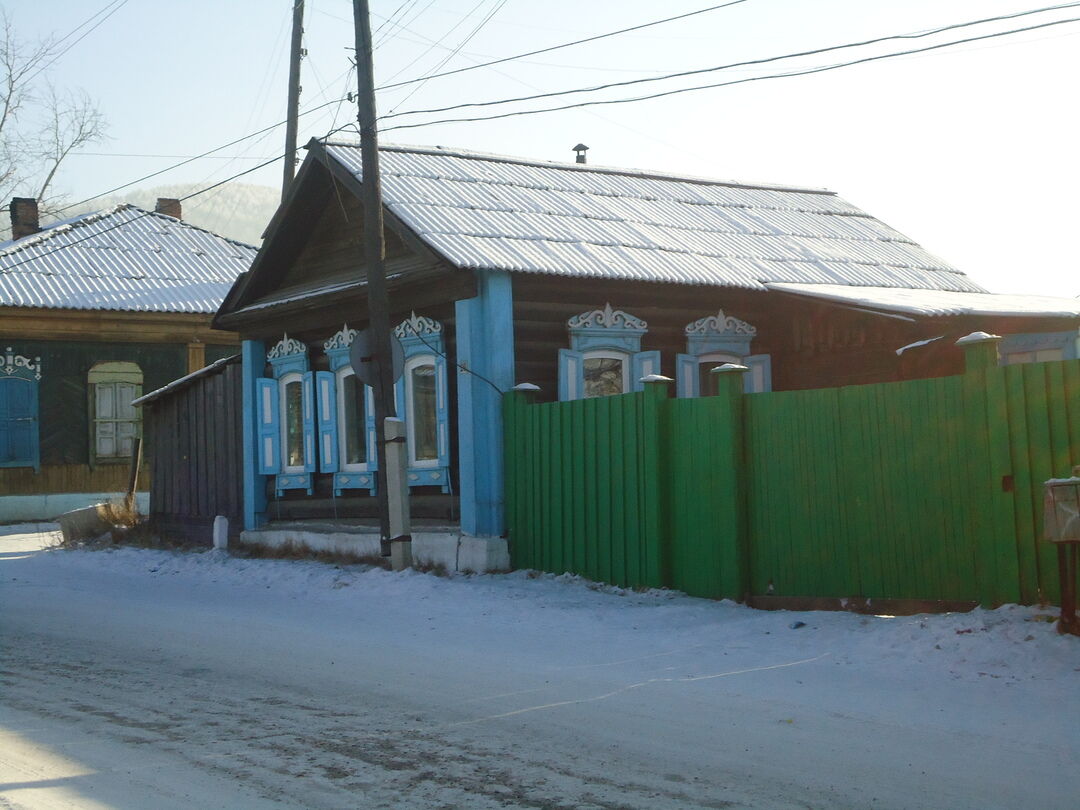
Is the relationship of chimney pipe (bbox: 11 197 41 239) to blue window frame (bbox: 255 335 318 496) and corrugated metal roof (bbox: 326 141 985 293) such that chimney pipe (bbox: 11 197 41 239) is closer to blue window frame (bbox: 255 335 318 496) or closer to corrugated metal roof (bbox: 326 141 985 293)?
blue window frame (bbox: 255 335 318 496)

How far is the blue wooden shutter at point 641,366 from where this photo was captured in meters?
16.3

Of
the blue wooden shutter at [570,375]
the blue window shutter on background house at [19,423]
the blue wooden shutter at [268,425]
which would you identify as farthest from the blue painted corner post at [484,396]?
the blue window shutter on background house at [19,423]

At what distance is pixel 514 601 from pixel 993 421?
4.99 metres

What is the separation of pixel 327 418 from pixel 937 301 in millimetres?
8392

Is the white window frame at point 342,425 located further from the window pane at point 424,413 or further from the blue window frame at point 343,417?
the window pane at point 424,413

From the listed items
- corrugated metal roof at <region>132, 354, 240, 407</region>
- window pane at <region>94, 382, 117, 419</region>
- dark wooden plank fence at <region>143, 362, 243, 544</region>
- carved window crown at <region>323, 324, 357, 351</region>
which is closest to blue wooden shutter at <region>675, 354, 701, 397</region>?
carved window crown at <region>323, 324, 357, 351</region>

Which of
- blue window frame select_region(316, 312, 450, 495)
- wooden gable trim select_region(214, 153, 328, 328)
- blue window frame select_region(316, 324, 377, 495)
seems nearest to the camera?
blue window frame select_region(316, 312, 450, 495)

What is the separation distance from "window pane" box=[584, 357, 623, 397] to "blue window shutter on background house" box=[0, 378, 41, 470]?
17543mm

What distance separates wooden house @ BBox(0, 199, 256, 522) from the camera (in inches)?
1142

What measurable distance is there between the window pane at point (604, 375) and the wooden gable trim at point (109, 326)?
1401cm

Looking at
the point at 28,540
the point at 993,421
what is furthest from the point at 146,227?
the point at 993,421

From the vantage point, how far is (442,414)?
51.6 feet

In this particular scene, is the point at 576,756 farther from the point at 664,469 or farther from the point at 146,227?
the point at 146,227

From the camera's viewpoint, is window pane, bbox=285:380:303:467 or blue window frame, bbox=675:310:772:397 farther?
window pane, bbox=285:380:303:467
